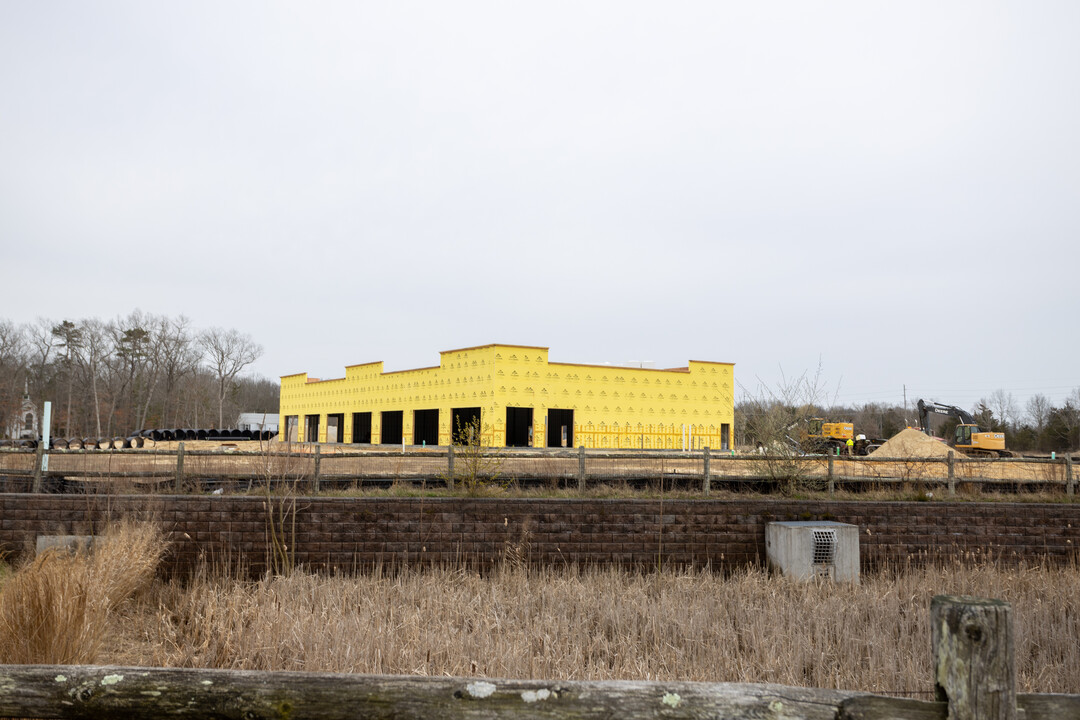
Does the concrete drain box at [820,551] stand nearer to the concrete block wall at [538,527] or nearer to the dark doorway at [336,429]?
the concrete block wall at [538,527]

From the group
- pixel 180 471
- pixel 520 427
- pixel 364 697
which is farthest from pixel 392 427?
pixel 364 697

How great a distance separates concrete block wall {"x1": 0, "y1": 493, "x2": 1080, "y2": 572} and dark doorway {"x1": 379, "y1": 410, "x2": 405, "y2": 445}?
27.8 meters

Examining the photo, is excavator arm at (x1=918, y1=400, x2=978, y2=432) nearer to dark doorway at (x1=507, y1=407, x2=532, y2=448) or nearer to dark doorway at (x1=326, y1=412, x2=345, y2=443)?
dark doorway at (x1=507, y1=407, x2=532, y2=448)

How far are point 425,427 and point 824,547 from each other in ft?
94.2

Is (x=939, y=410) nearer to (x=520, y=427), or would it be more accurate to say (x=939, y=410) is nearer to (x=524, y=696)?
(x=520, y=427)

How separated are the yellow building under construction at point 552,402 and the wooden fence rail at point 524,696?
30.3 meters

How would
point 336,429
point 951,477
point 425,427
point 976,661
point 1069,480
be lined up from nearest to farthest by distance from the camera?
point 976,661
point 951,477
point 1069,480
point 425,427
point 336,429

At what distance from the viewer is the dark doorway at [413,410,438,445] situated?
126ft

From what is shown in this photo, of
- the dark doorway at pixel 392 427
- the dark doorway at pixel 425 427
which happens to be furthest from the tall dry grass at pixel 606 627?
the dark doorway at pixel 392 427

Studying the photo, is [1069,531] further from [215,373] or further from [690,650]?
[215,373]

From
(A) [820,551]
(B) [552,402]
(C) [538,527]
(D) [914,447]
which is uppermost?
(B) [552,402]

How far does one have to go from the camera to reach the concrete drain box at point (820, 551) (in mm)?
12055

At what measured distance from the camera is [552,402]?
35.5 meters

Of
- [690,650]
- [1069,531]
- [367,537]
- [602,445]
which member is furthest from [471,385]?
[690,650]
